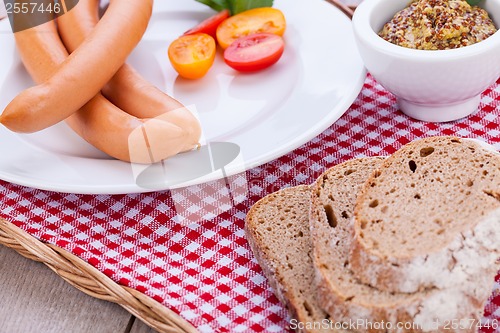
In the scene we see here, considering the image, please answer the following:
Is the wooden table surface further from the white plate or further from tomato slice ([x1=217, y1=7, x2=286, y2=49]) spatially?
tomato slice ([x1=217, y1=7, x2=286, y2=49])

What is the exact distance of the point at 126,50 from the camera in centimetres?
205

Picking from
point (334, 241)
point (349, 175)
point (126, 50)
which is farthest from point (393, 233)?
point (126, 50)

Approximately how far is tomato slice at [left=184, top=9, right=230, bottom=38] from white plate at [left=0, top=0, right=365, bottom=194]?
114 mm

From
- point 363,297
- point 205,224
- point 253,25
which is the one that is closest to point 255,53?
point 253,25

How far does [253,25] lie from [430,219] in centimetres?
113

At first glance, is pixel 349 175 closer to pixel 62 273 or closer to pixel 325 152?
pixel 325 152

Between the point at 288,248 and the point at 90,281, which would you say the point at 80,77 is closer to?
the point at 90,281

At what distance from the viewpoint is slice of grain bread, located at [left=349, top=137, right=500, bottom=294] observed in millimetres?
1358

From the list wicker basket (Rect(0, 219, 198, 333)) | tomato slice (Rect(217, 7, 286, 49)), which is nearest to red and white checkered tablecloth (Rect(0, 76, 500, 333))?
wicker basket (Rect(0, 219, 198, 333))

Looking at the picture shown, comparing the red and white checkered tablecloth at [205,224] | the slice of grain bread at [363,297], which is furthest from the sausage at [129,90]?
the slice of grain bread at [363,297]

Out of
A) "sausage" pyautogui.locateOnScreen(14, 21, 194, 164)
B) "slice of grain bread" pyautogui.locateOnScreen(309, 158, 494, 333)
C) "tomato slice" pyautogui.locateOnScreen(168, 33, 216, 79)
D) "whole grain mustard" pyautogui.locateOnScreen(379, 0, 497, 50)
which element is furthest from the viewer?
"tomato slice" pyautogui.locateOnScreen(168, 33, 216, 79)

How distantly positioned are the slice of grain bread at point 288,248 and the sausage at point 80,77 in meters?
0.57

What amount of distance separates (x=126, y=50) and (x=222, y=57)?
42 centimetres

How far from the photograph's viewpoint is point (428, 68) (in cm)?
188
